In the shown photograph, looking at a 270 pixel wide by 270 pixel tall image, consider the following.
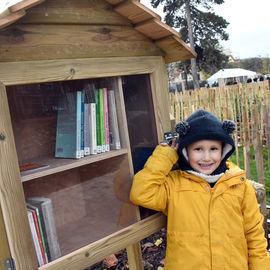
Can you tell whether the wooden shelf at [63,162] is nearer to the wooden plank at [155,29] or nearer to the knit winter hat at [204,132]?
the knit winter hat at [204,132]

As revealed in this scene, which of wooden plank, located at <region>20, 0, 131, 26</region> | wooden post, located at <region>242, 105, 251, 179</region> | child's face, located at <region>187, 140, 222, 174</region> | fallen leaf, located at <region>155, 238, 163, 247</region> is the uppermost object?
wooden plank, located at <region>20, 0, 131, 26</region>

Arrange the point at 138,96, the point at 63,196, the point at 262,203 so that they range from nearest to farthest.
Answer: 1. the point at 63,196
2. the point at 138,96
3. the point at 262,203

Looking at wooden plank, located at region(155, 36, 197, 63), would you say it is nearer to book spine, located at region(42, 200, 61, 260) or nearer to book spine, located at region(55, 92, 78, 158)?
book spine, located at region(55, 92, 78, 158)

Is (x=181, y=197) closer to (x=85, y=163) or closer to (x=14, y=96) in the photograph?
(x=85, y=163)

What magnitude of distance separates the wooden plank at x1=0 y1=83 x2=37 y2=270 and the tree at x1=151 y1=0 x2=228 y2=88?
15167mm

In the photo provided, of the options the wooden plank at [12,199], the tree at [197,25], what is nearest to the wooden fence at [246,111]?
the wooden plank at [12,199]

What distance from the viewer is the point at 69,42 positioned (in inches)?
60.3

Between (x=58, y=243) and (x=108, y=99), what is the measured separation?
84cm

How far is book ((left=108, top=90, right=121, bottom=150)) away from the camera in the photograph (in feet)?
5.91

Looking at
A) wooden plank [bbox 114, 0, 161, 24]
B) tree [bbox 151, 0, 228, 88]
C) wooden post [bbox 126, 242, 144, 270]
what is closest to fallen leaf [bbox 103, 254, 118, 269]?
wooden post [bbox 126, 242, 144, 270]

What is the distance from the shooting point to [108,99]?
1.80m

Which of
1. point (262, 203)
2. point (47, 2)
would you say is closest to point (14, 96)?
point (47, 2)

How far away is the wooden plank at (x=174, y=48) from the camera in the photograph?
190 centimetres

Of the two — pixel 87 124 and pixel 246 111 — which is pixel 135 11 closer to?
pixel 87 124
